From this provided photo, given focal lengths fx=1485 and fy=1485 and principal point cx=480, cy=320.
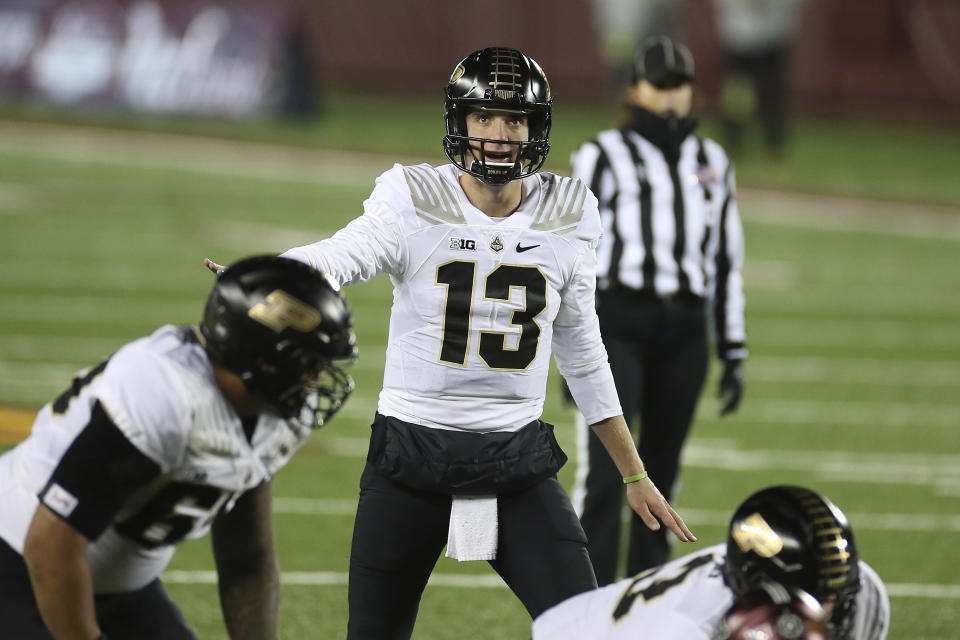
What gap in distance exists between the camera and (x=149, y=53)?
18594mm

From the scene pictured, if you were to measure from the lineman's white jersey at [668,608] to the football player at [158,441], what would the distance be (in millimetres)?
616

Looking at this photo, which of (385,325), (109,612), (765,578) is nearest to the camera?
(765,578)

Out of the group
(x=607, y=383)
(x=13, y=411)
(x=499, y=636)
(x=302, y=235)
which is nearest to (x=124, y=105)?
(x=302, y=235)

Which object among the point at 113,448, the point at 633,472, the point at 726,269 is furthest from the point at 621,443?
the point at 726,269

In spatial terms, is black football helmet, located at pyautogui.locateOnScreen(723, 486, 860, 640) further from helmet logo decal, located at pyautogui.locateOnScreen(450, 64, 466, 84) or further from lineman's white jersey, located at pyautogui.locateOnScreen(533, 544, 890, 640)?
helmet logo decal, located at pyautogui.locateOnScreen(450, 64, 466, 84)

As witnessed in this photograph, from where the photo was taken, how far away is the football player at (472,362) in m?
3.28

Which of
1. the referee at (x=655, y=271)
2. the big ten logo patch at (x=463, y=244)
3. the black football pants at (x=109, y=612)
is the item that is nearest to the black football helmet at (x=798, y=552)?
the big ten logo patch at (x=463, y=244)

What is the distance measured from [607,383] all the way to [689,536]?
1.32 feet

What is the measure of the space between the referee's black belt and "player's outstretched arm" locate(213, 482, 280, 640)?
188 cm

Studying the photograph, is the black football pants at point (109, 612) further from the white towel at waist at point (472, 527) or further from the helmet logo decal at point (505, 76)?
the helmet logo decal at point (505, 76)

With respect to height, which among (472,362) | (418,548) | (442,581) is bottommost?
(442,581)

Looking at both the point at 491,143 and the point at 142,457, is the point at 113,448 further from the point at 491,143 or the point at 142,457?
the point at 491,143

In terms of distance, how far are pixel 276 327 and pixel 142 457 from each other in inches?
12.8

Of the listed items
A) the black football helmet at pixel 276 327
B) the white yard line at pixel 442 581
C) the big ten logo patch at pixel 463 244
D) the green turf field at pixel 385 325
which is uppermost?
the big ten logo patch at pixel 463 244
